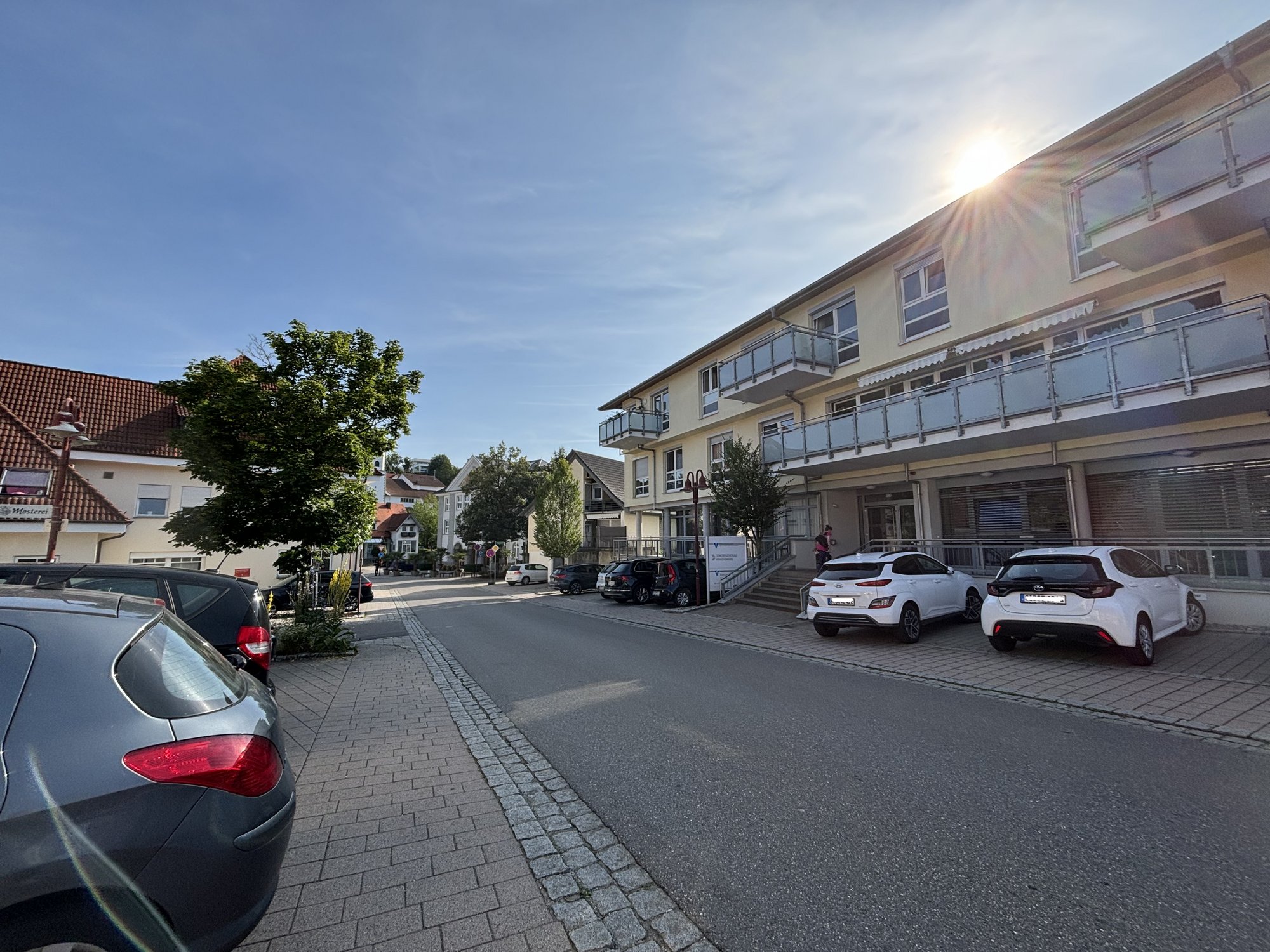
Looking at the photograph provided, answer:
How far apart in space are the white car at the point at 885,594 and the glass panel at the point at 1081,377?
4152mm

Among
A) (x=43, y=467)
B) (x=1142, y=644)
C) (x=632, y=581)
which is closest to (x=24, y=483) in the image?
(x=43, y=467)

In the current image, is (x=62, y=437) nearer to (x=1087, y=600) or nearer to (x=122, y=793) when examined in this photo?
(x=122, y=793)

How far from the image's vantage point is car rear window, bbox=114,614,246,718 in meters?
Result: 2.05

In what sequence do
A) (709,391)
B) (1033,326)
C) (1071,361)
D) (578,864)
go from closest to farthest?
(578,864) < (1071,361) < (1033,326) < (709,391)

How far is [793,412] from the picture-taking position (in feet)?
65.9

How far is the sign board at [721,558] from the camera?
58.3 feet

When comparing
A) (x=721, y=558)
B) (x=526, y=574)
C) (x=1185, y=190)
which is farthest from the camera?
(x=526, y=574)

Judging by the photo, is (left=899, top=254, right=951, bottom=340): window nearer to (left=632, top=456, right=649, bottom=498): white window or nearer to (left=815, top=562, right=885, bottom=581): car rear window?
(left=815, top=562, right=885, bottom=581): car rear window

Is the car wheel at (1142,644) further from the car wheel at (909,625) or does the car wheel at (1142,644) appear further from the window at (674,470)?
the window at (674,470)

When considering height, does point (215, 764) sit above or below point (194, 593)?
below

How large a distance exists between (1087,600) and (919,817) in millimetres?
5832

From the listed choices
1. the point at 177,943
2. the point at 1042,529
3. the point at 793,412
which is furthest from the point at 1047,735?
the point at 793,412

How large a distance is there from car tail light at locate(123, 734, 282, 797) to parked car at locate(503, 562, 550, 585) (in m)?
33.1

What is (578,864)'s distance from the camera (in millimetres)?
3188
